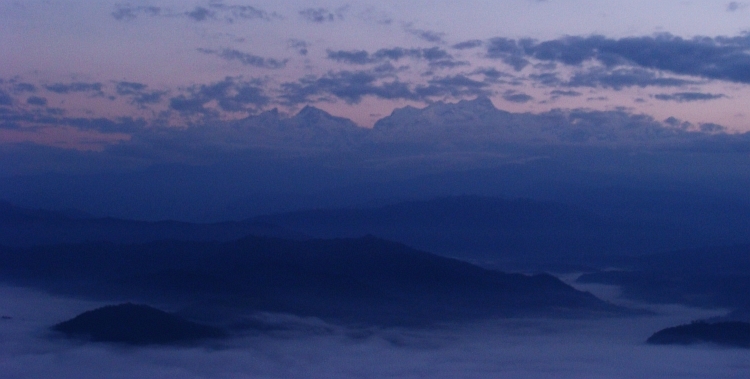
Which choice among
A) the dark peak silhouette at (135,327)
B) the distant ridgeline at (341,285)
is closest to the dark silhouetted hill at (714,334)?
the distant ridgeline at (341,285)

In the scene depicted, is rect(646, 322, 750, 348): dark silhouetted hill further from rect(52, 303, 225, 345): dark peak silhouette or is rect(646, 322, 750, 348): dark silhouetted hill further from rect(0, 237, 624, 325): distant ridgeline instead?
rect(52, 303, 225, 345): dark peak silhouette

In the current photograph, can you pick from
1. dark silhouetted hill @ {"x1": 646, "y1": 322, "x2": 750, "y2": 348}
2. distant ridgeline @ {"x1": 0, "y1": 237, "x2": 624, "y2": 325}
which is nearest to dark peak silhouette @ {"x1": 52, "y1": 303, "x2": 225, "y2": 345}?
distant ridgeline @ {"x1": 0, "y1": 237, "x2": 624, "y2": 325}

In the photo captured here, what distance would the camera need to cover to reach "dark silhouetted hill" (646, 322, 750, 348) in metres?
113

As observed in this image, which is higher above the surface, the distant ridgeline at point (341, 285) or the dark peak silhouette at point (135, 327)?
the distant ridgeline at point (341, 285)

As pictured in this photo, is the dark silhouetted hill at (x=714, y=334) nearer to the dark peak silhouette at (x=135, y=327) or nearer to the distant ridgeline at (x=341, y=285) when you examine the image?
the distant ridgeline at (x=341, y=285)

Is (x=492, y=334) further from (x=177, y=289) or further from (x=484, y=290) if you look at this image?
(x=177, y=289)

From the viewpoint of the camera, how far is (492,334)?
153000 millimetres

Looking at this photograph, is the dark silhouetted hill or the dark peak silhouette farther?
the dark silhouetted hill

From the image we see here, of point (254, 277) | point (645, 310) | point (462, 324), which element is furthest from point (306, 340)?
point (645, 310)

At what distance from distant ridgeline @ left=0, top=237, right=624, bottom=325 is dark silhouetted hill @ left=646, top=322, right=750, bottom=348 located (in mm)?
50336

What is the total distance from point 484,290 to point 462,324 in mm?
22982

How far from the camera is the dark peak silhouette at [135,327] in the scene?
108m

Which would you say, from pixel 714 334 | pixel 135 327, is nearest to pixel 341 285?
pixel 135 327

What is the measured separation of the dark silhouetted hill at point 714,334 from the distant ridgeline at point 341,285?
50.3 meters
